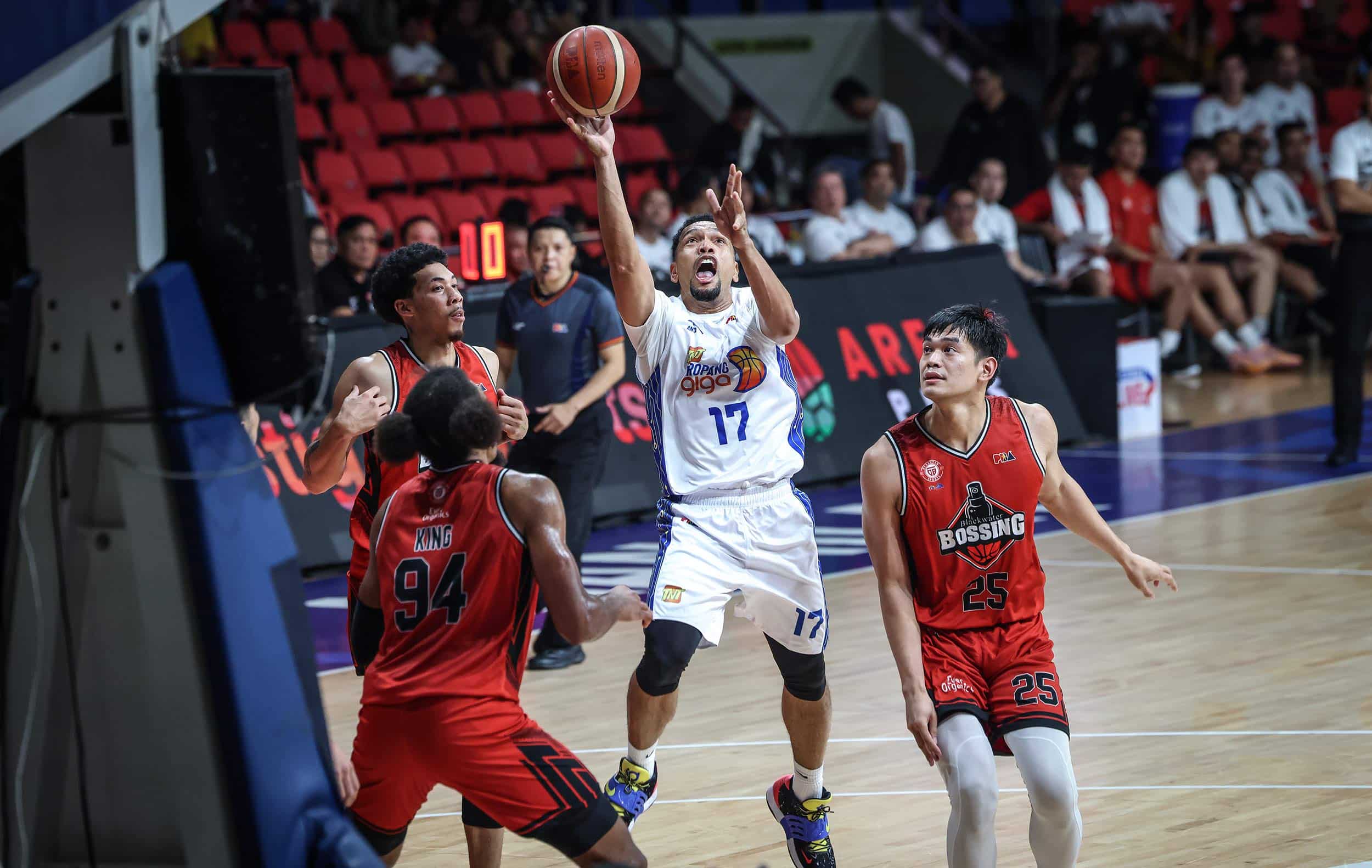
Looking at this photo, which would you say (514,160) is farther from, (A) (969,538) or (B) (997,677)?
(B) (997,677)

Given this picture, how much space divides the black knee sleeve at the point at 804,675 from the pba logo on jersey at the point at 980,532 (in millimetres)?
888

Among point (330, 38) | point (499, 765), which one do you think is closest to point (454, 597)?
point (499, 765)

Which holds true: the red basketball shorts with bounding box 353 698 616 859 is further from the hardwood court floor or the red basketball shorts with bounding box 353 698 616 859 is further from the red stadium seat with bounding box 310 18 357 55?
the red stadium seat with bounding box 310 18 357 55

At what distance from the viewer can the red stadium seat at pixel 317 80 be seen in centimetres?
1593

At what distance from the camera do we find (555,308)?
844 centimetres

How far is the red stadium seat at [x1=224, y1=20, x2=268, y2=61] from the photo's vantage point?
51.3 ft

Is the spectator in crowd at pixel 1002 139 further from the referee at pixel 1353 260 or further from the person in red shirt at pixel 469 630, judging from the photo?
the person in red shirt at pixel 469 630

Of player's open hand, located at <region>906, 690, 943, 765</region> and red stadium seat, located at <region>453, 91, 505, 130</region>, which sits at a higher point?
red stadium seat, located at <region>453, 91, 505, 130</region>

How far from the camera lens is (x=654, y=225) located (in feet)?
42.2

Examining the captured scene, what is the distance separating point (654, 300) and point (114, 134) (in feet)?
7.27

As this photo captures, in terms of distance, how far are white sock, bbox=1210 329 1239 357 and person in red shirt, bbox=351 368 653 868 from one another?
13182 mm

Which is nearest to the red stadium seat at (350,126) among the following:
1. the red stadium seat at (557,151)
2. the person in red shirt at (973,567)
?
the red stadium seat at (557,151)

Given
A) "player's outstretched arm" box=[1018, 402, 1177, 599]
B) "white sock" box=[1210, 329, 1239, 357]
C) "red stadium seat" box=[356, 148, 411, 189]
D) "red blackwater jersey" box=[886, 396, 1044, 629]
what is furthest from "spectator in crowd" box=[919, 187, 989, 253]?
"red blackwater jersey" box=[886, 396, 1044, 629]

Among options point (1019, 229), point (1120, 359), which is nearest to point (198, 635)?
point (1120, 359)
